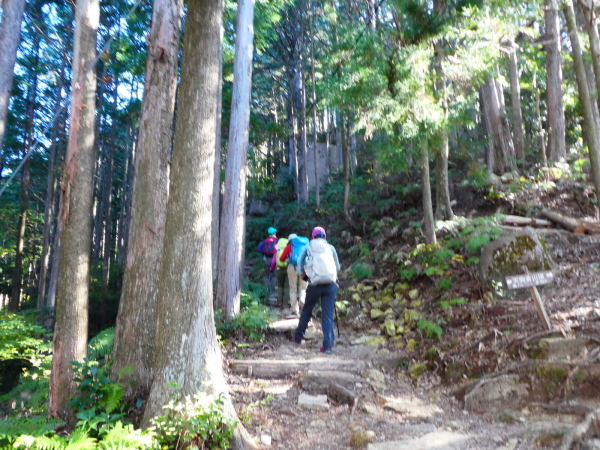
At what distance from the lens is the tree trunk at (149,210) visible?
530cm

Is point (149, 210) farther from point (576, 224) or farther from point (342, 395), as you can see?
point (576, 224)

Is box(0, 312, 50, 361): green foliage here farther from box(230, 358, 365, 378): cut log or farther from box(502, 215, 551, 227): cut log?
box(502, 215, 551, 227): cut log

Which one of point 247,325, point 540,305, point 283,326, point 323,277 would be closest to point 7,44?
point 247,325

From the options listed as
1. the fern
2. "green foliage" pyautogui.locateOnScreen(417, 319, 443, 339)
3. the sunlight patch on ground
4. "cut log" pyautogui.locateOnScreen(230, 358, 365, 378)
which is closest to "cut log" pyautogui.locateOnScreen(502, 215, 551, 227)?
"green foliage" pyautogui.locateOnScreen(417, 319, 443, 339)

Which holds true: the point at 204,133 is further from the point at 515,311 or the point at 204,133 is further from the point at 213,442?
the point at 515,311

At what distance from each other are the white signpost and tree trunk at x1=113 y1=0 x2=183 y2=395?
479 centimetres

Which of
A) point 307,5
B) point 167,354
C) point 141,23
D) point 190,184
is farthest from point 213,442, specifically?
point 307,5

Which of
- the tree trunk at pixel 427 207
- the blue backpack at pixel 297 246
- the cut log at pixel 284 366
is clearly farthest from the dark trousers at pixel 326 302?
the tree trunk at pixel 427 207

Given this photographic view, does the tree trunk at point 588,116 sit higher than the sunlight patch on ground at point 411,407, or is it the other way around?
the tree trunk at point 588,116

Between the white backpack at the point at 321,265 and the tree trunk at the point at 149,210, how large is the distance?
8.77 ft

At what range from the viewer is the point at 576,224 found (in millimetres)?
10508

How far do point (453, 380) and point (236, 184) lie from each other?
5.95 meters

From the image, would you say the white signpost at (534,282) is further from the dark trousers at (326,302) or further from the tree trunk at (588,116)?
the dark trousers at (326,302)

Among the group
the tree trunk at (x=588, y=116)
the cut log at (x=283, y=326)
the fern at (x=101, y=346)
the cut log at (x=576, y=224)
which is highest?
the tree trunk at (x=588, y=116)
